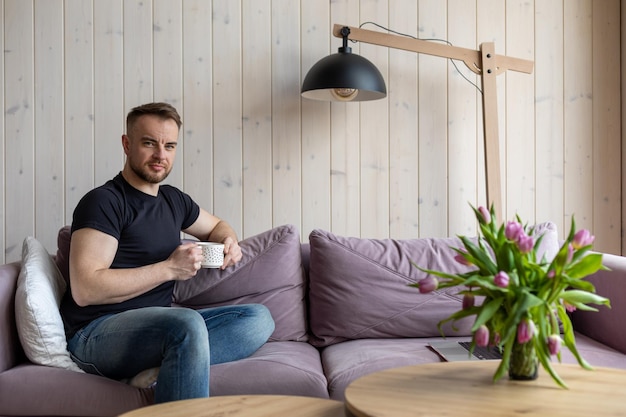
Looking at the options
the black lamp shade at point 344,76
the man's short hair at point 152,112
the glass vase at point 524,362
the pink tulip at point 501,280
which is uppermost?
the black lamp shade at point 344,76

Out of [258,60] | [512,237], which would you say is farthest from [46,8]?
[512,237]

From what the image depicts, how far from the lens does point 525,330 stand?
1293mm

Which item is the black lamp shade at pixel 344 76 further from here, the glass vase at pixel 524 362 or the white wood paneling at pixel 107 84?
the glass vase at pixel 524 362

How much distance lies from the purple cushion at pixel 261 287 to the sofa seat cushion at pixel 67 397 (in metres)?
0.51

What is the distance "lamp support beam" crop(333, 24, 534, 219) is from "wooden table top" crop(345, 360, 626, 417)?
1.22 metres

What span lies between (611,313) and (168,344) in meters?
1.45

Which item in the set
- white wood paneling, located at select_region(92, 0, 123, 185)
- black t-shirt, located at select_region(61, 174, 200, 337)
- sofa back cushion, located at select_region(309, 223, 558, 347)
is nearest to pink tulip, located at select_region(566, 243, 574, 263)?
sofa back cushion, located at select_region(309, 223, 558, 347)

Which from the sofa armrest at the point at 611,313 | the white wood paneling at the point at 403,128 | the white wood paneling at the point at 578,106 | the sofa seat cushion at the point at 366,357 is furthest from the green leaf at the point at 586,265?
the white wood paneling at the point at 578,106

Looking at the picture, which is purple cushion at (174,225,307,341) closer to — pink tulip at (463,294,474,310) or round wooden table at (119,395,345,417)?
round wooden table at (119,395,345,417)

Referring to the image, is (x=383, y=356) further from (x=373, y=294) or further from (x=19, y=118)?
(x=19, y=118)

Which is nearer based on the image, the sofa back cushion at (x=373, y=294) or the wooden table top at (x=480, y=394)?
the wooden table top at (x=480, y=394)

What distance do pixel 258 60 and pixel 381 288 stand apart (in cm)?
116

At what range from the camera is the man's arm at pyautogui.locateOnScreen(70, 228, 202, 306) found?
6.57ft

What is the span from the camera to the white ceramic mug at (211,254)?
218 centimetres
